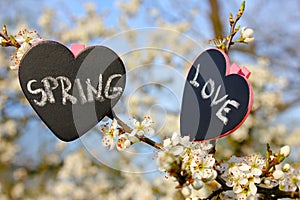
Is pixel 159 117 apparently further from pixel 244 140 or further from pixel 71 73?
pixel 244 140

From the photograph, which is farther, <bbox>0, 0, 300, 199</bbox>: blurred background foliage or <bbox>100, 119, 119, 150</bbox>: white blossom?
<bbox>0, 0, 300, 199</bbox>: blurred background foliage

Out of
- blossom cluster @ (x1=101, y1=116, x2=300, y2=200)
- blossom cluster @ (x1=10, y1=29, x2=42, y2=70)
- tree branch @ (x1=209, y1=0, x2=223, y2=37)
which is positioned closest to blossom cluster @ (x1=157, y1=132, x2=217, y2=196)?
blossom cluster @ (x1=101, y1=116, x2=300, y2=200)

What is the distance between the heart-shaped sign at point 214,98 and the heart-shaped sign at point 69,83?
119 mm

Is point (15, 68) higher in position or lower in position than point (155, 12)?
lower

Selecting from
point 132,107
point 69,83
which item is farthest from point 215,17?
point 69,83

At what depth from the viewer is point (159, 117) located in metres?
1.26

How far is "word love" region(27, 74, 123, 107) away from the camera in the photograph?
1.88 feet

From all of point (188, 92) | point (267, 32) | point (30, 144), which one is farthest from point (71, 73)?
point (267, 32)

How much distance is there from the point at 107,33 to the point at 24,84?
7.34 ft

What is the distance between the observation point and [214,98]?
60 cm

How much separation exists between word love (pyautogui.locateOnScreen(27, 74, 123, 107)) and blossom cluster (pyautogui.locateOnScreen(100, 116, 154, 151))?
44 mm

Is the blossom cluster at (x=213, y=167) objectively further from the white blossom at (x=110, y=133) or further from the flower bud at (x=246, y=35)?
the flower bud at (x=246, y=35)

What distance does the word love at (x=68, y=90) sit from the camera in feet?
1.88

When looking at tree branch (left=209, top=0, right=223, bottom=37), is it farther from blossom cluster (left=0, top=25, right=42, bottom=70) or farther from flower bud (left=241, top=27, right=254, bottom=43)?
blossom cluster (left=0, top=25, right=42, bottom=70)
